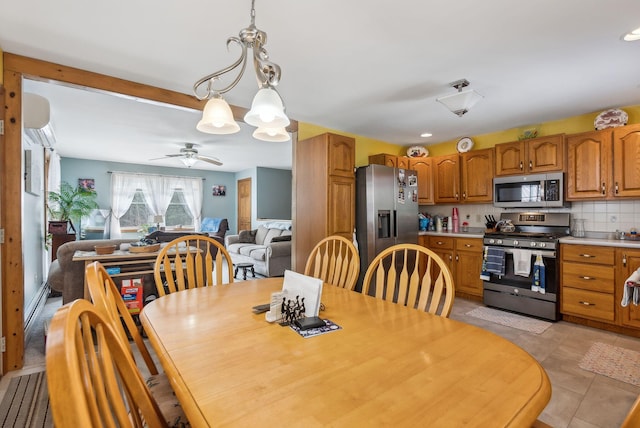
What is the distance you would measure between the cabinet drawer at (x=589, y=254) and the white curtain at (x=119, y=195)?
337 inches

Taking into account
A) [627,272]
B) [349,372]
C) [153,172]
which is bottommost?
[627,272]

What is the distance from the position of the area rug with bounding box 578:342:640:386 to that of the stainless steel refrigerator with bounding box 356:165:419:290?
2068 millimetres

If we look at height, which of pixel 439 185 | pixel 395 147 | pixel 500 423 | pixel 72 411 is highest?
pixel 395 147

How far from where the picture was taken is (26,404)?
1.93 meters

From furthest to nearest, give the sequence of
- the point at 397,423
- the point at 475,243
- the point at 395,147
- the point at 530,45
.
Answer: the point at 395,147, the point at 475,243, the point at 530,45, the point at 397,423

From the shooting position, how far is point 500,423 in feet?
2.22

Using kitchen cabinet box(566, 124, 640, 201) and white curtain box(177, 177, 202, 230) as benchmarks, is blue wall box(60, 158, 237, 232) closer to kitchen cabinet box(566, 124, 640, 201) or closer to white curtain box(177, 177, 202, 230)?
white curtain box(177, 177, 202, 230)

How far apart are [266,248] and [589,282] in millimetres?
4379

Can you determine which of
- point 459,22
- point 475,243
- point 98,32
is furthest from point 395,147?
point 98,32

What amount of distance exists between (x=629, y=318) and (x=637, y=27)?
2528 millimetres

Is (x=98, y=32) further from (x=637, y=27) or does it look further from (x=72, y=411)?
(x=637, y=27)

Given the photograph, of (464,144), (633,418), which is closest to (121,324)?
(633,418)

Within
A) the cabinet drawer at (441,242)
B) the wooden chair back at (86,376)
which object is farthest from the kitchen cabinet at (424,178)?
the wooden chair back at (86,376)

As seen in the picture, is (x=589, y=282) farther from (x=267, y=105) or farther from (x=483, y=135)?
(x=267, y=105)
